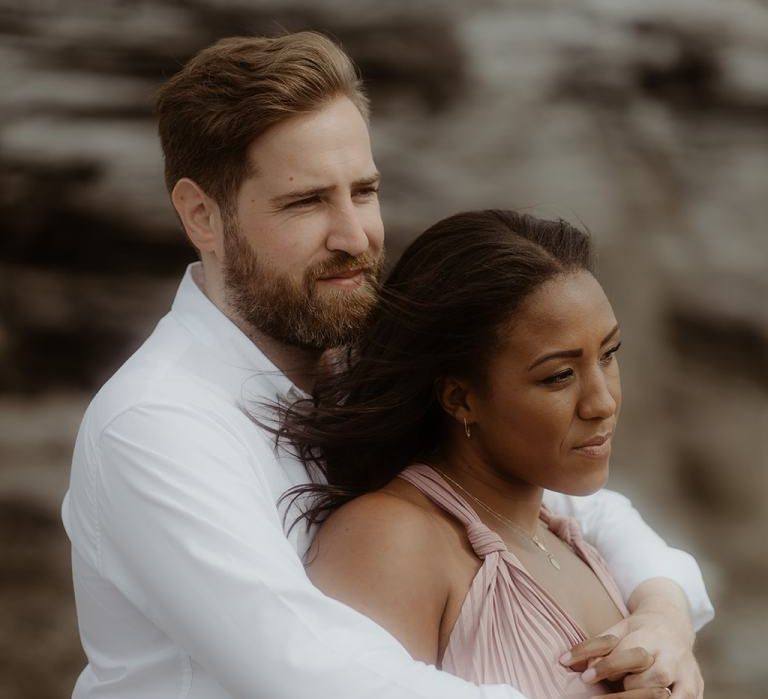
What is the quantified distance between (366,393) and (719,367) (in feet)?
7.34

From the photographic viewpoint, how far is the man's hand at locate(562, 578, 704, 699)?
171 cm

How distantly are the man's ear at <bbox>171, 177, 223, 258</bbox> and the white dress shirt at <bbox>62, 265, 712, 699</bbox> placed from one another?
9 centimetres

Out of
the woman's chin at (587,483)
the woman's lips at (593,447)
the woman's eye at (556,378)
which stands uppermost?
the woman's eye at (556,378)

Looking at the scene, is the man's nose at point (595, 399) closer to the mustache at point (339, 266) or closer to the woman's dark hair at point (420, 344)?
the woman's dark hair at point (420, 344)

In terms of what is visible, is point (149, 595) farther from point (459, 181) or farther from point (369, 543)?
point (459, 181)

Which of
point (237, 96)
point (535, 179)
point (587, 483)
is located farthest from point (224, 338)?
point (535, 179)

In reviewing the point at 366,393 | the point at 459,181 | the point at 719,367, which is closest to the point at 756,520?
the point at 719,367

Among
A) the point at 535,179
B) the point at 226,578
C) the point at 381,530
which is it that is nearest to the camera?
the point at 226,578

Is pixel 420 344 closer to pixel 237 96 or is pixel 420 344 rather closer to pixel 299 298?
pixel 299 298

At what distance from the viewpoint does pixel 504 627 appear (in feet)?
5.58

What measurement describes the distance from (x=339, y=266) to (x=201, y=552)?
0.53 metres

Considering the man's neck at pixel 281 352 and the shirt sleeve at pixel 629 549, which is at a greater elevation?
the man's neck at pixel 281 352

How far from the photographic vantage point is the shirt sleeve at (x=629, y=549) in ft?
6.98

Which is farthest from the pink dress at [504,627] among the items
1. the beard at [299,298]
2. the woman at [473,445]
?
the beard at [299,298]
